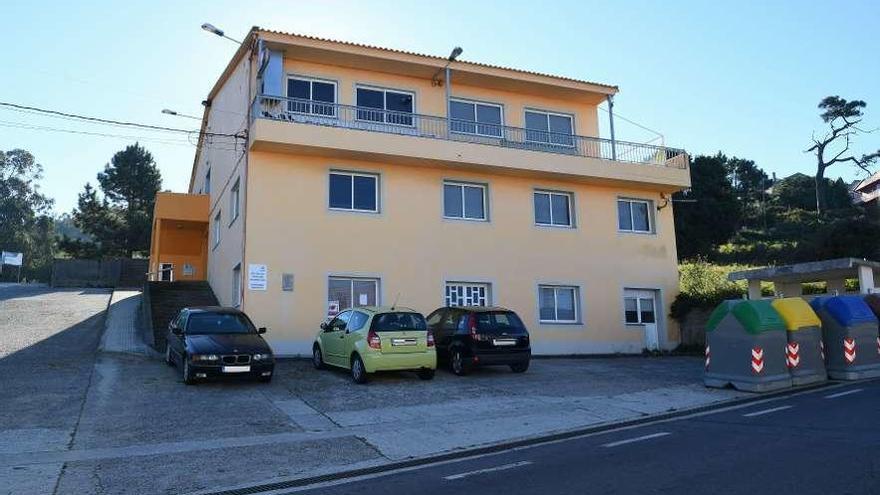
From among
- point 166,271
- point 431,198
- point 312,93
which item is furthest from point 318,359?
point 166,271

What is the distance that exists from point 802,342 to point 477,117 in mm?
12118

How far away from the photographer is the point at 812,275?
21234 millimetres

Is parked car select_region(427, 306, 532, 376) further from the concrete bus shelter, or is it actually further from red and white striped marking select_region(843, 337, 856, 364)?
the concrete bus shelter

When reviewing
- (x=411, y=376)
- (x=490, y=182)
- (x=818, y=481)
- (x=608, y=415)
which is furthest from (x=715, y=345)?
(x=490, y=182)

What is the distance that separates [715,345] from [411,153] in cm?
942

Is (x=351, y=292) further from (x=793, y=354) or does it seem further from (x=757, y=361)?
(x=793, y=354)

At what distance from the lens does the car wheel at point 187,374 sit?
40.1 ft

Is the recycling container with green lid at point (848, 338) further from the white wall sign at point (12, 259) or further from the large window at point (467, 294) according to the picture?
the white wall sign at point (12, 259)

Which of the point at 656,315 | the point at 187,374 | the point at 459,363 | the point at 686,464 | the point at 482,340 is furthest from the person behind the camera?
the point at 656,315

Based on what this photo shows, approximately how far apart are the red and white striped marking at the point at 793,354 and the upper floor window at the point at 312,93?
12852mm

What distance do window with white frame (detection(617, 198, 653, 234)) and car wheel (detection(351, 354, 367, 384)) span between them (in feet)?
39.9

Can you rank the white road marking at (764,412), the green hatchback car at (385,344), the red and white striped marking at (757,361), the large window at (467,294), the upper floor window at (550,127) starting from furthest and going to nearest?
1. the upper floor window at (550,127)
2. the large window at (467,294)
3. the green hatchback car at (385,344)
4. the red and white striped marking at (757,361)
5. the white road marking at (764,412)

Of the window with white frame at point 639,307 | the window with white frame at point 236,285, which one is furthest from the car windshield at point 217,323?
the window with white frame at point 639,307

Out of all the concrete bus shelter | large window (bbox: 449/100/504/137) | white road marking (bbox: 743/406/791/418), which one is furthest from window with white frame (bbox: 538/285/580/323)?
white road marking (bbox: 743/406/791/418)
